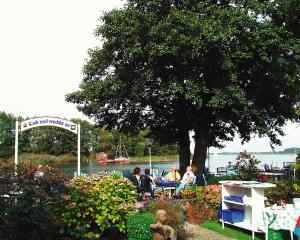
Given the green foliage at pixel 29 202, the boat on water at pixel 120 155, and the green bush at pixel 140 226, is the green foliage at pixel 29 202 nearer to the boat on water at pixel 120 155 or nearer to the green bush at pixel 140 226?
the green bush at pixel 140 226

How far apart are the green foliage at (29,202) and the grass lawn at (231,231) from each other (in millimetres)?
4455

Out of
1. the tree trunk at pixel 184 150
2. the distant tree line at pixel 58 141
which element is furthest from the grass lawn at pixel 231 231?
the distant tree line at pixel 58 141

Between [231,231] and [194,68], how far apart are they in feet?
33.5

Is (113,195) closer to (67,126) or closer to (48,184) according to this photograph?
(48,184)

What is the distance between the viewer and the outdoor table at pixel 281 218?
9.69 meters

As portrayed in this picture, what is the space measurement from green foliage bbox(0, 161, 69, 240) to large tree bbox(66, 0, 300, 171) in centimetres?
1025

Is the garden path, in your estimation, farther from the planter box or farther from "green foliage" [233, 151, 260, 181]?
"green foliage" [233, 151, 260, 181]

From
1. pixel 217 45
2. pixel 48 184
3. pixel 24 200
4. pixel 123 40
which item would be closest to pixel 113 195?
pixel 48 184

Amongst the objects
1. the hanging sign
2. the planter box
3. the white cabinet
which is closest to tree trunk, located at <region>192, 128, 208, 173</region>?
the hanging sign

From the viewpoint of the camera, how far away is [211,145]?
26109mm

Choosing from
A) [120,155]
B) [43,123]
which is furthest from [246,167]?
[120,155]

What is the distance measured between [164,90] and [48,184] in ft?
36.8

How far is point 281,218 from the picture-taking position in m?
9.77

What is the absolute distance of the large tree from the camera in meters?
18.4
